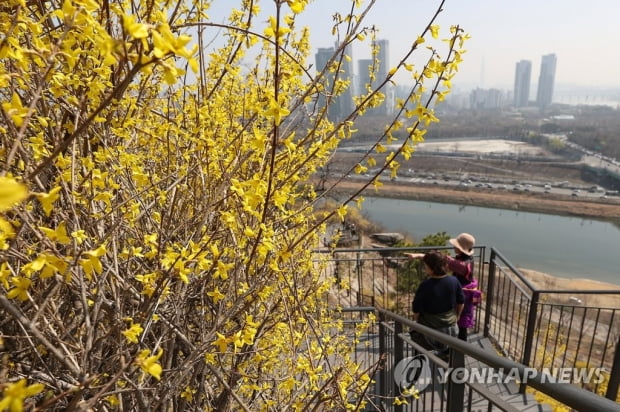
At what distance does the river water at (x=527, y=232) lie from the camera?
98.2 ft

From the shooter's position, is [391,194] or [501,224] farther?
[391,194]

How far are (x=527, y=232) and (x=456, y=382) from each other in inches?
1628

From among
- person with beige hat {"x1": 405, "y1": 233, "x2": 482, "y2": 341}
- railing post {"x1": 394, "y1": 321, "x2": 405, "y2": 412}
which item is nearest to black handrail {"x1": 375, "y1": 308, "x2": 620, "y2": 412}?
railing post {"x1": 394, "y1": 321, "x2": 405, "y2": 412}

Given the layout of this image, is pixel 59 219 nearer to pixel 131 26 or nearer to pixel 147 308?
pixel 147 308

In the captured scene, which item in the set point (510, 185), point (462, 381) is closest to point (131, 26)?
point (462, 381)

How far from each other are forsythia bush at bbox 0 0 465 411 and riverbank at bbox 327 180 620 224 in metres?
36.0

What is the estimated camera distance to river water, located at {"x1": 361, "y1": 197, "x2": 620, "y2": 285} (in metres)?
29.9

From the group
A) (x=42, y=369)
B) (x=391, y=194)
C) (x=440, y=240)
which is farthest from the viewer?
(x=391, y=194)

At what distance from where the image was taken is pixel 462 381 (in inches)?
73.5

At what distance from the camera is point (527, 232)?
3762cm

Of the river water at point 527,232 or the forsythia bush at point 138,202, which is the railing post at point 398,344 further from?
the river water at point 527,232

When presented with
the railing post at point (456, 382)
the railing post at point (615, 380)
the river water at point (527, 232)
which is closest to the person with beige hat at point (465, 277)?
the railing post at point (615, 380)

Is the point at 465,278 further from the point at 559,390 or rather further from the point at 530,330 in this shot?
the point at 559,390

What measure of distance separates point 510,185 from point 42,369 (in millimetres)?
61746
